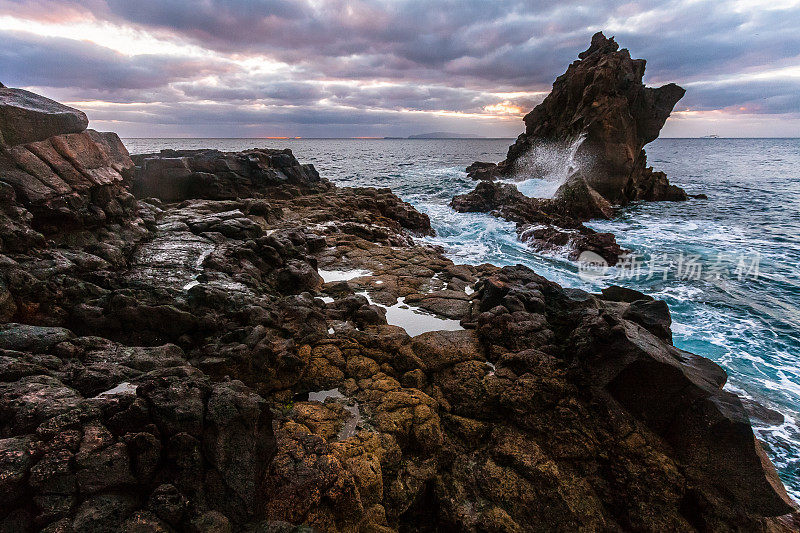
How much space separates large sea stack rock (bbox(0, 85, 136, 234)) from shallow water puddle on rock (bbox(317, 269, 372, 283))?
659 centimetres

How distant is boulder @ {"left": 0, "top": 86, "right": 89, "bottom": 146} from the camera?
8.79m

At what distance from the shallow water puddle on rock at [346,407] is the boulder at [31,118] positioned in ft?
30.7

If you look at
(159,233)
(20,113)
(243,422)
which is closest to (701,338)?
(243,422)

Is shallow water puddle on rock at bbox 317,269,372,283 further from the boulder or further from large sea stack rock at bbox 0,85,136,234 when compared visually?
the boulder

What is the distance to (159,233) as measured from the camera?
12.1 meters

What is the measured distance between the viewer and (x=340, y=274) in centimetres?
1336

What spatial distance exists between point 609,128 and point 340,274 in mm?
34538

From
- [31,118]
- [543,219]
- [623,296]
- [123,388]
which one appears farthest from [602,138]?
[123,388]

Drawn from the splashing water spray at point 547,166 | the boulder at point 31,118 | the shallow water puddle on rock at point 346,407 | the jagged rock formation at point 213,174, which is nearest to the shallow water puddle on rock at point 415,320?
the shallow water puddle on rock at point 346,407

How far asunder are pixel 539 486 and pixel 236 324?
6564mm

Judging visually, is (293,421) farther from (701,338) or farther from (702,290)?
(702,290)

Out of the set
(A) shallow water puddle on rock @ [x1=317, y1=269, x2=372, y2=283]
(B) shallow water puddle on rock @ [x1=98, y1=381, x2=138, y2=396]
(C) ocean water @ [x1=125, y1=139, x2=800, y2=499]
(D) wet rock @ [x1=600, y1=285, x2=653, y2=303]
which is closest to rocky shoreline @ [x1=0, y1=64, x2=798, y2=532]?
(B) shallow water puddle on rock @ [x1=98, y1=381, x2=138, y2=396]

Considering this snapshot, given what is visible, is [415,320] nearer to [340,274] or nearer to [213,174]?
[340,274]

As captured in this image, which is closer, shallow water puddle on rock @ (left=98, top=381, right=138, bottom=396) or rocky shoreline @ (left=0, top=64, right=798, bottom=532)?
rocky shoreline @ (left=0, top=64, right=798, bottom=532)
